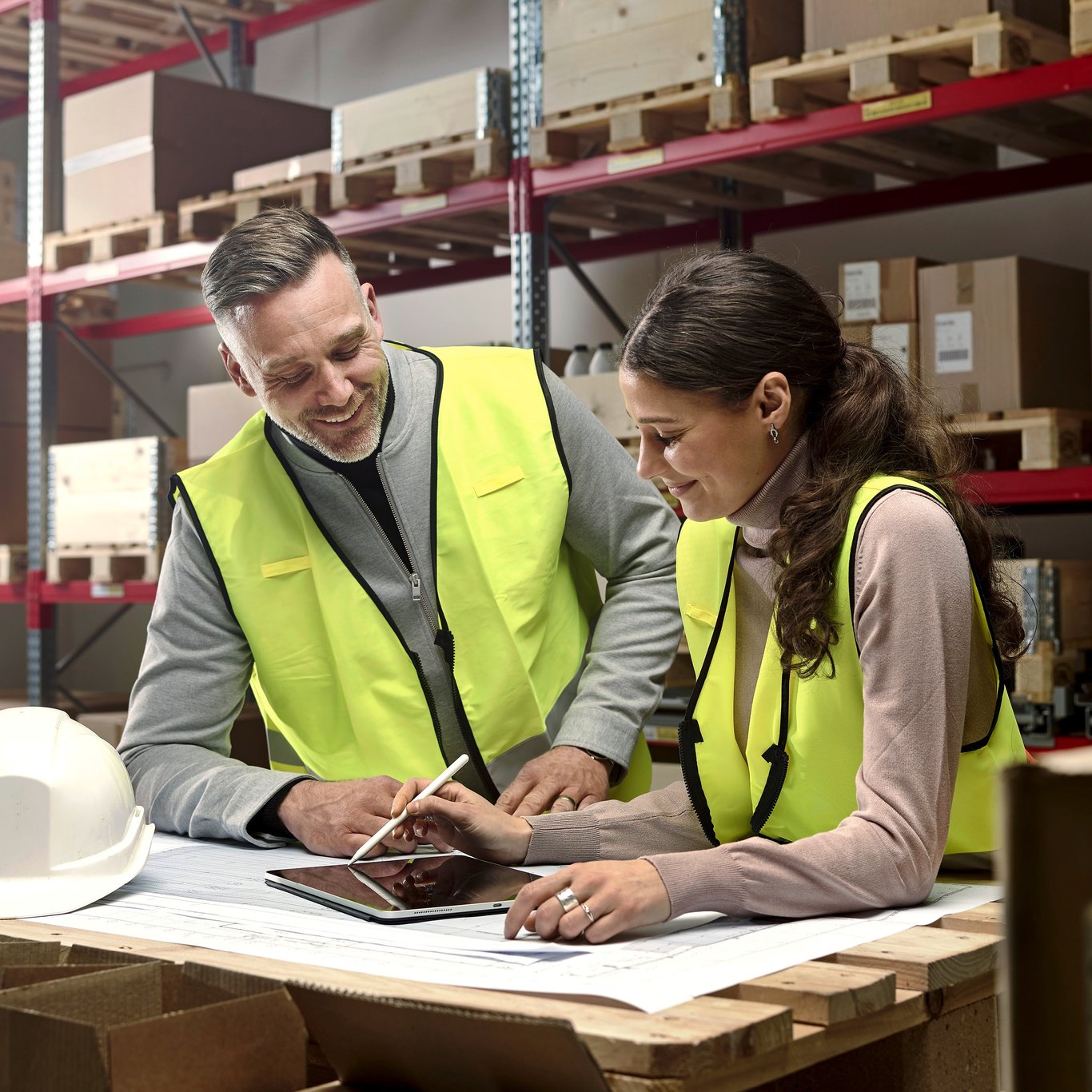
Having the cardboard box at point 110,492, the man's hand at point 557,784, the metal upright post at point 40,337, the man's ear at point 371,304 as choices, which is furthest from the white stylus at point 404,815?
the metal upright post at point 40,337

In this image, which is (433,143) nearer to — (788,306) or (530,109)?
(530,109)

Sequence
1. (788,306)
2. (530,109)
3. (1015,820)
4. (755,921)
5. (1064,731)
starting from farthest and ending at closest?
(530,109), (1064,731), (788,306), (755,921), (1015,820)

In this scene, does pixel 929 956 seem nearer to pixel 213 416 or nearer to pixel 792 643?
pixel 792 643

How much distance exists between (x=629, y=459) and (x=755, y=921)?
1337 millimetres

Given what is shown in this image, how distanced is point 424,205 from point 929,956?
4.95m

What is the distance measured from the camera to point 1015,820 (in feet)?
1.51

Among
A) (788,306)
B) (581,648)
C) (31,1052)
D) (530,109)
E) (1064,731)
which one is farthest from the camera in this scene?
(530,109)

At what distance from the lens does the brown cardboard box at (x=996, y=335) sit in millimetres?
4617

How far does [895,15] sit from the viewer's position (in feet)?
15.0

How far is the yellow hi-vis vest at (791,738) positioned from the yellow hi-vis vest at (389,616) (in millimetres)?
600

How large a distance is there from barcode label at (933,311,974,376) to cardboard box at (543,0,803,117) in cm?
115

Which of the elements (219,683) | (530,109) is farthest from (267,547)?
(530,109)

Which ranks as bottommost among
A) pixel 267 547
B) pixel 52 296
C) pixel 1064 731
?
pixel 1064 731

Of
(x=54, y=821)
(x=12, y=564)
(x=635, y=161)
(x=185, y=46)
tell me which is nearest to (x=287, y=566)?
(x=54, y=821)
